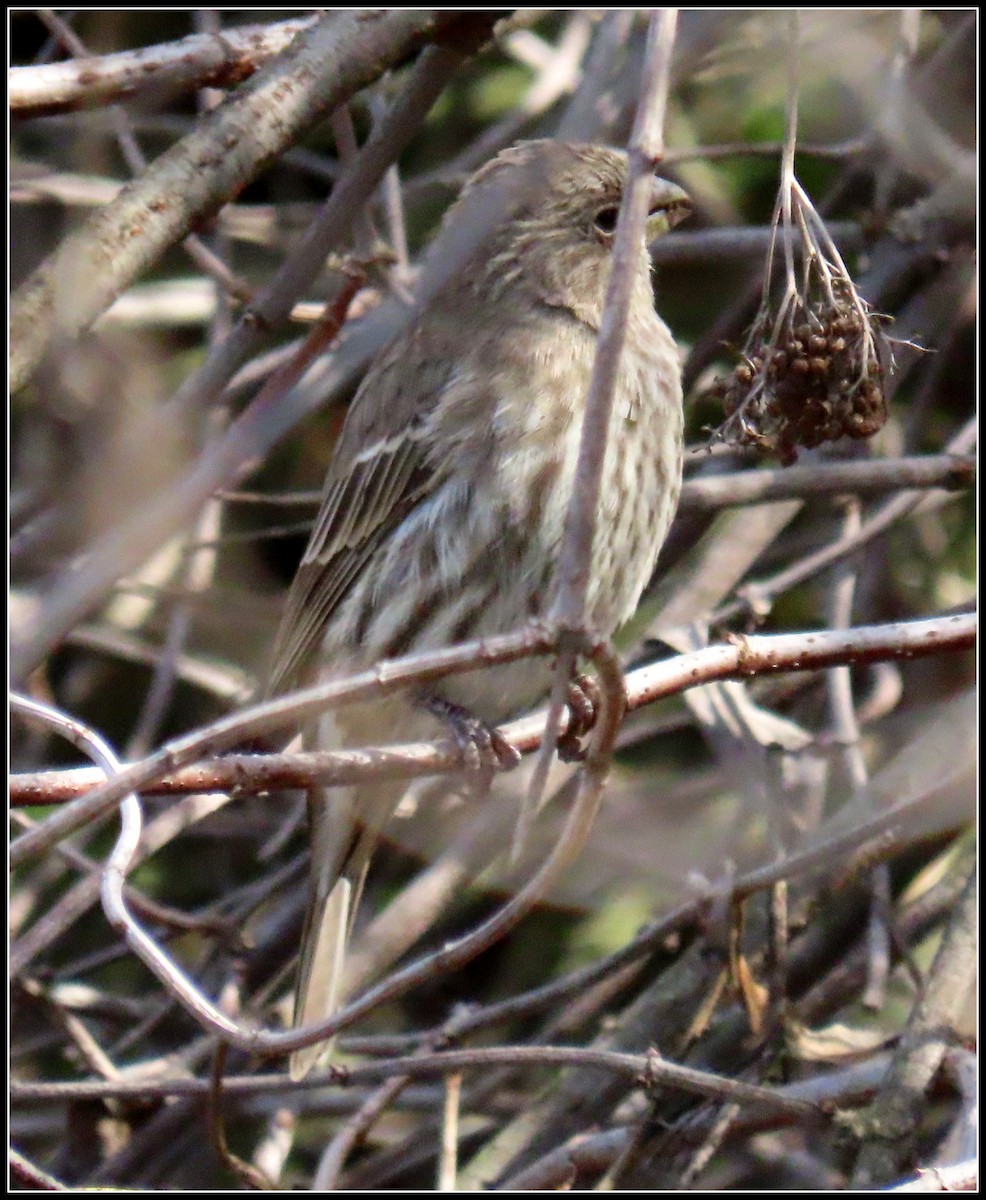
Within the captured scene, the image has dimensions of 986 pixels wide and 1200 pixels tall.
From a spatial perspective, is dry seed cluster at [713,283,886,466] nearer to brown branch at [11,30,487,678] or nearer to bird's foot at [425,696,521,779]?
bird's foot at [425,696,521,779]

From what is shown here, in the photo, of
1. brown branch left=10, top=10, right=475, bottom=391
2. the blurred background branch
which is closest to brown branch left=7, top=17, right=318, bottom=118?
the blurred background branch

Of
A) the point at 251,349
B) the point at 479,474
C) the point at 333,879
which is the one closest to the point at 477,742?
the point at 479,474

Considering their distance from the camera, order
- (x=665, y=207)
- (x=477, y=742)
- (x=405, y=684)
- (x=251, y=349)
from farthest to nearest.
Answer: (x=665, y=207) → (x=251, y=349) → (x=477, y=742) → (x=405, y=684)

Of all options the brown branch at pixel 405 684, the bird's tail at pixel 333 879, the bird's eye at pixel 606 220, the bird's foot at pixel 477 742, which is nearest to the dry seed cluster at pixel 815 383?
the brown branch at pixel 405 684

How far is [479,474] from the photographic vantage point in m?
3.69

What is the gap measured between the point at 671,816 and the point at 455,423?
133cm

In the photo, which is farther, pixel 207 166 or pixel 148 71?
pixel 148 71

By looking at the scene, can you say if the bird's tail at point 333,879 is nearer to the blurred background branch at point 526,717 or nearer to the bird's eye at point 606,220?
the blurred background branch at point 526,717

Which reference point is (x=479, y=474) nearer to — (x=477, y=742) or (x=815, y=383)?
(x=477, y=742)

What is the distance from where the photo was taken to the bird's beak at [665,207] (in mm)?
3746

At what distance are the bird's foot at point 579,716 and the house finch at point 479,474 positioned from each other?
0.58ft

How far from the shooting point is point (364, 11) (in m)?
3.57

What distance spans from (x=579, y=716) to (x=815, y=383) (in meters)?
1.08

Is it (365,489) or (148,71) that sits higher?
(148,71)
